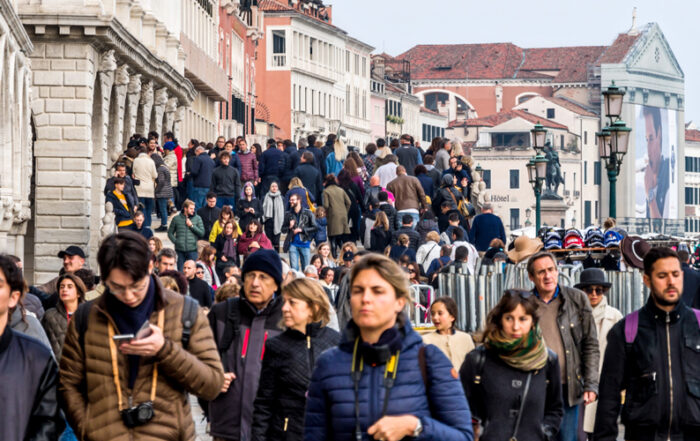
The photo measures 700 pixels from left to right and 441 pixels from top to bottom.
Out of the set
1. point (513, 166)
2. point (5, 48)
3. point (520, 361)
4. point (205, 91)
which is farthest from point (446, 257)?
point (513, 166)

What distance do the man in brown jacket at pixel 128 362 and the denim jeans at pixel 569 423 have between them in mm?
3435

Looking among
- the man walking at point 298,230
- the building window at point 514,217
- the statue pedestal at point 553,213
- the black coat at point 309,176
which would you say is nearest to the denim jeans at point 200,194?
the black coat at point 309,176

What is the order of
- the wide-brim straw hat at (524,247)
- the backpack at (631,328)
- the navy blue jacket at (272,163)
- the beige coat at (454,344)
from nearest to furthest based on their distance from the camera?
the backpack at (631,328) < the beige coat at (454,344) < the wide-brim straw hat at (524,247) < the navy blue jacket at (272,163)

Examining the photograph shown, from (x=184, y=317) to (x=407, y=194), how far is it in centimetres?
2055

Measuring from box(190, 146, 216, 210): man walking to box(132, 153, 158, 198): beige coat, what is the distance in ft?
3.95

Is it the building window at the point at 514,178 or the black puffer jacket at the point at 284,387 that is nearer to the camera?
the black puffer jacket at the point at 284,387

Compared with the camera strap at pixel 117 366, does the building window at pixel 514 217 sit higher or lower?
higher

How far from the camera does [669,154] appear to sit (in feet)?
492

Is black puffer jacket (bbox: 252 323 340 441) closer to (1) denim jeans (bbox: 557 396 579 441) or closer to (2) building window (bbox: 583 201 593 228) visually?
(1) denim jeans (bbox: 557 396 579 441)

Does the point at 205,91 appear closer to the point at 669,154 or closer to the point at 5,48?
the point at 5,48

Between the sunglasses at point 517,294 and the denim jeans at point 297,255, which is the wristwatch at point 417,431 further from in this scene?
the denim jeans at point 297,255

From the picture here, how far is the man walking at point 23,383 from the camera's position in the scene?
19.2 ft

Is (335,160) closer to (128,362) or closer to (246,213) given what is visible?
(246,213)

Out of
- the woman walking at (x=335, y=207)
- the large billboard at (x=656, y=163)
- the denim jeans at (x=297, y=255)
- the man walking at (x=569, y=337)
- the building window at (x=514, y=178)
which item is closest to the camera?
the man walking at (x=569, y=337)
